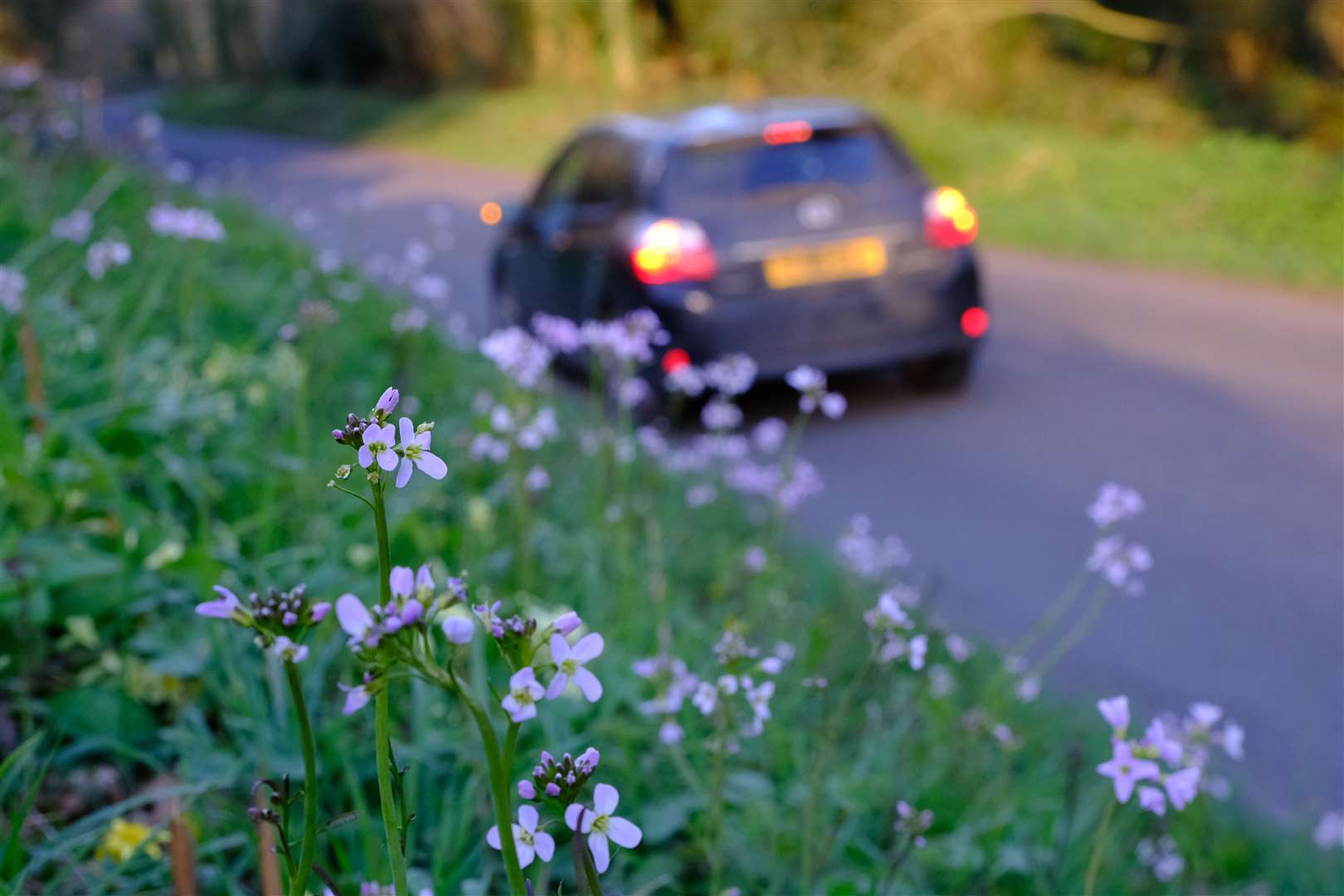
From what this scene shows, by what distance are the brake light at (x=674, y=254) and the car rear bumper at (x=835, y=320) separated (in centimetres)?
7

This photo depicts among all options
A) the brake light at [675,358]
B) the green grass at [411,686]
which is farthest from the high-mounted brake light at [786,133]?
the green grass at [411,686]

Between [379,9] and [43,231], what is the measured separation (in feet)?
108

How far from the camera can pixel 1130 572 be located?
15.5 feet

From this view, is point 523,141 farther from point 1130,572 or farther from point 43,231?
point 1130,572

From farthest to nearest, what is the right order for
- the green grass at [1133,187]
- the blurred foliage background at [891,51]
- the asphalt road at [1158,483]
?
1. the blurred foliage background at [891,51]
2. the green grass at [1133,187]
3. the asphalt road at [1158,483]

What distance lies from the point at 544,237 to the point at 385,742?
675 cm

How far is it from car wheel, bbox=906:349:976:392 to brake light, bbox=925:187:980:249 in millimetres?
636

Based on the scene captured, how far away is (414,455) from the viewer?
114cm

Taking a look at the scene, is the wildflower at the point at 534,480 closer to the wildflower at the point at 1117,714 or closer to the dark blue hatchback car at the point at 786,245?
the wildflower at the point at 1117,714

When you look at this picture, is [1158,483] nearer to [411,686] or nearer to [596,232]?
[596,232]

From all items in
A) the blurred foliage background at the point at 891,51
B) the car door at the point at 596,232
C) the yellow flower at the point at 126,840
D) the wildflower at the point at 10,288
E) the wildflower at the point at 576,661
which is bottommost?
the blurred foliage background at the point at 891,51

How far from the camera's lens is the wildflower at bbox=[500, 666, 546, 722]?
1.09 metres

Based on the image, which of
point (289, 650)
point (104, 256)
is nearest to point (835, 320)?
point (104, 256)

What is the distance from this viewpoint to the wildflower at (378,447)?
1114 mm
